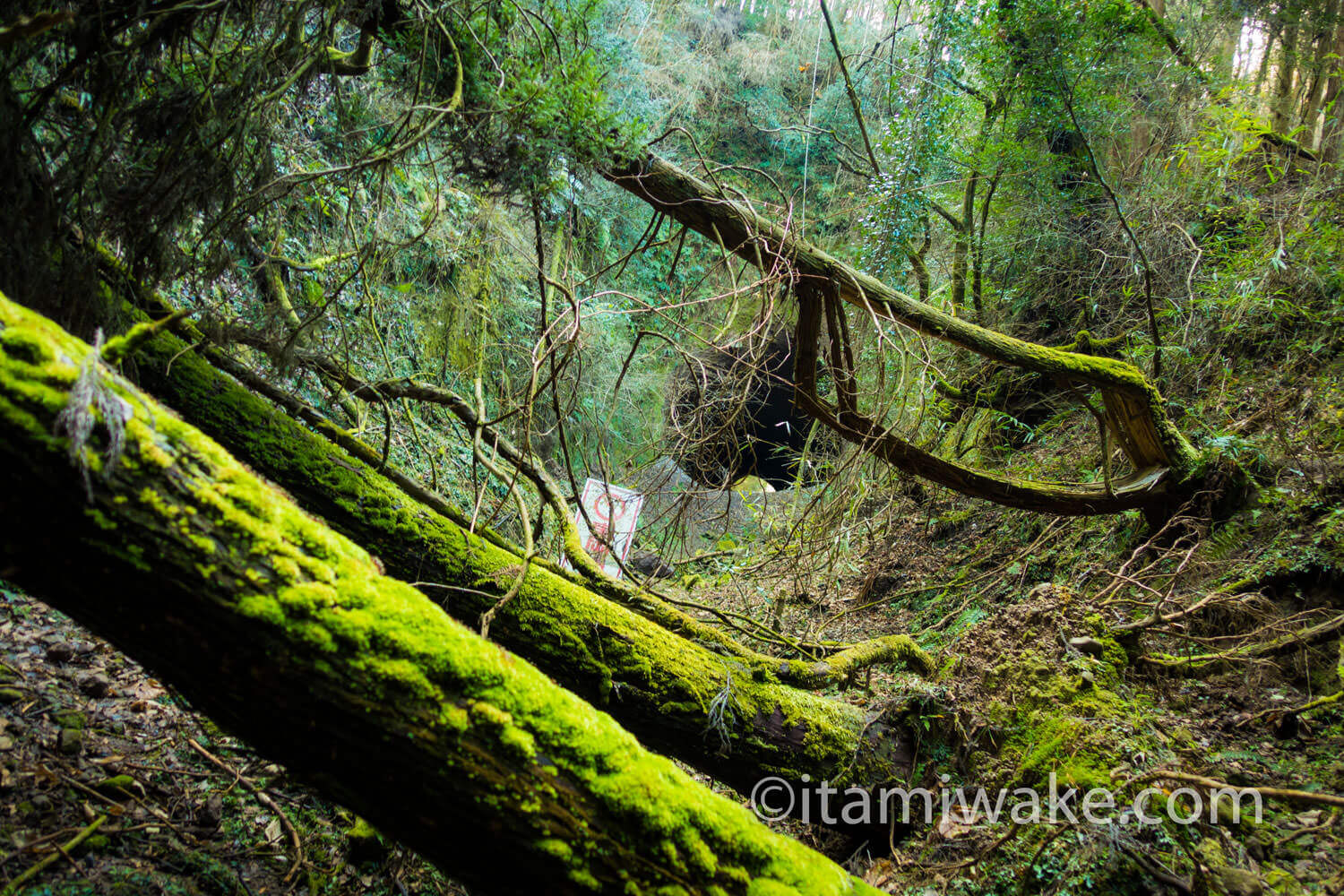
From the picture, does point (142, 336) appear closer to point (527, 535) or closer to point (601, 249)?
point (527, 535)

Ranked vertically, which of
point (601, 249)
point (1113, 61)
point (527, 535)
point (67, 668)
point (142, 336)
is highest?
point (1113, 61)

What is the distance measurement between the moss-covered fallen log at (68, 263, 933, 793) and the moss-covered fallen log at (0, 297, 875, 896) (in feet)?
3.52

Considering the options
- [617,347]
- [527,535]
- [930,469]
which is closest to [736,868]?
[527,535]

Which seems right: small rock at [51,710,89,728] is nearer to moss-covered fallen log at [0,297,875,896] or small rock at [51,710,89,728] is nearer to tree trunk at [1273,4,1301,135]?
moss-covered fallen log at [0,297,875,896]

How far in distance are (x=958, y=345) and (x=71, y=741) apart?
14.5 ft

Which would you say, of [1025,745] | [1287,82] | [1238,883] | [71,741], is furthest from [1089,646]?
[1287,82]

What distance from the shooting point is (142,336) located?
1.16 meters

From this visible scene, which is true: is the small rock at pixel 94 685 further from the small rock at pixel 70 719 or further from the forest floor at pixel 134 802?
the small rock at pixel 70 719

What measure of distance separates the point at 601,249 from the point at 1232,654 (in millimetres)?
7633

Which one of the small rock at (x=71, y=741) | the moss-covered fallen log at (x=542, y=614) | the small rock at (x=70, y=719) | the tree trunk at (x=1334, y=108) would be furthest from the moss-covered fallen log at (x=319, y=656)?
the tree trunk at (x=1334, y=108)

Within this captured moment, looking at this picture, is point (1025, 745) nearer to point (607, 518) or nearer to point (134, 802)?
point (607, 518)

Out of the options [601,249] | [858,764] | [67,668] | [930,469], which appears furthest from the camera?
[601,249]

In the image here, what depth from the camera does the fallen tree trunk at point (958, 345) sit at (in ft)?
10.2

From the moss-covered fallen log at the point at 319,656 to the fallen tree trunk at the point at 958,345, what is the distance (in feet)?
7.03
